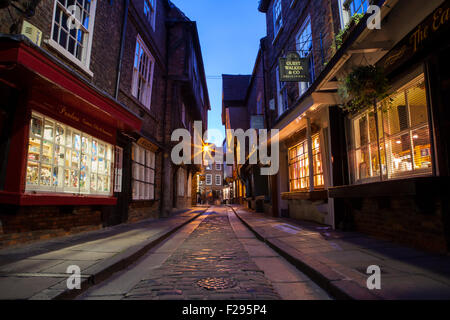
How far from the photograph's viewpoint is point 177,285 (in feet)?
9.61

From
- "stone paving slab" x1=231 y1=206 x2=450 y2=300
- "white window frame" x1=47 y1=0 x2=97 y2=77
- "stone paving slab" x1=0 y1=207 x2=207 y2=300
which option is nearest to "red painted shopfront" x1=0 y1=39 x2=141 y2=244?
"stone paving slab" x1=0 y1=207 x2=207 y2=300

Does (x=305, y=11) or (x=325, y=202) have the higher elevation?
(x=305, y=11)

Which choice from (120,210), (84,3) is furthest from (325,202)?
(84,3)

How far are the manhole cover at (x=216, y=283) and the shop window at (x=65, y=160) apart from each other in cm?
369

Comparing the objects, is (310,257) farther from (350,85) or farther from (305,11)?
(305,11)

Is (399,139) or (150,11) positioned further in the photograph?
(150,11)

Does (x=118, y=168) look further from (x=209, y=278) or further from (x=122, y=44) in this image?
(x=209, y=278)

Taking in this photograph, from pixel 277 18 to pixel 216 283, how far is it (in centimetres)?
1220

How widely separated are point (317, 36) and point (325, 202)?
4.94 m

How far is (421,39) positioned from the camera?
3.97 meters

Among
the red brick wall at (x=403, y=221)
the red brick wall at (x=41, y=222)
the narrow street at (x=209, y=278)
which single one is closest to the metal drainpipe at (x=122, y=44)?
the red brick wall at (x=41, y=222)

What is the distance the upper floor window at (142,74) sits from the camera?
989 centimetres

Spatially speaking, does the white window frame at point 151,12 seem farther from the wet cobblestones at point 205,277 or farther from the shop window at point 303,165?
the wet cobblestones at point 205,277

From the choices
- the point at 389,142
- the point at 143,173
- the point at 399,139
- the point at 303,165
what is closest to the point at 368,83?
the point at 399,139
